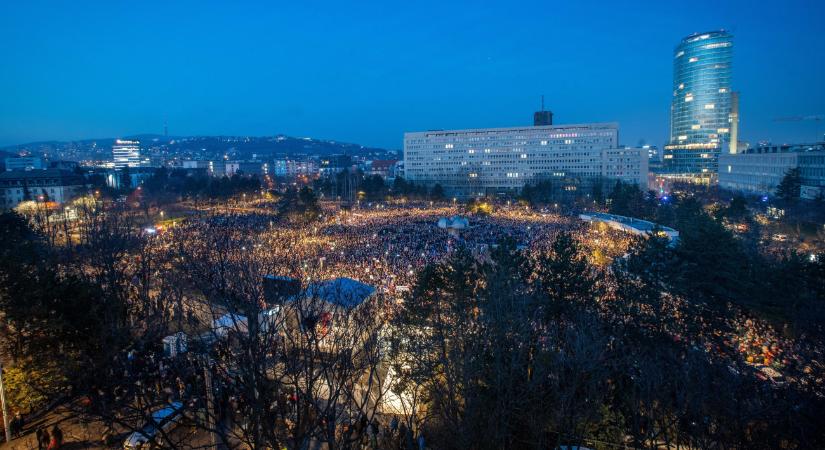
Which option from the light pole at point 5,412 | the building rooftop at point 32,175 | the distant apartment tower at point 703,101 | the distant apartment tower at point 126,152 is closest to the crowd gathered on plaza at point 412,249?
the light pole at point 5,412

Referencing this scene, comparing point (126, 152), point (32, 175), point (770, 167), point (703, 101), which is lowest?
point (770, 167)

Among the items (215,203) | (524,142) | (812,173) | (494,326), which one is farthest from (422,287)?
(524,142)

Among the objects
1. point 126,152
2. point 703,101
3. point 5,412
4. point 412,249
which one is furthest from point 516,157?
point 126,152

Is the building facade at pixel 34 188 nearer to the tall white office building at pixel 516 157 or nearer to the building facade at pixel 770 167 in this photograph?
the tall white office building at pixel 516 157

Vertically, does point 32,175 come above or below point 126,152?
below

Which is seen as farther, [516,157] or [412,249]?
[516,157]

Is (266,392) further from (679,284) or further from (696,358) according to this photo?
(679,284)

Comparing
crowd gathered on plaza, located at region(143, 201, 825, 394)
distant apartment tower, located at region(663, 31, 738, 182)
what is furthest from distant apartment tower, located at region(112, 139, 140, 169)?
distant apartment tower, located at region(663, 31, 738, 182)

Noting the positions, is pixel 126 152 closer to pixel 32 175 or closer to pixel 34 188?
pixel 32 175
